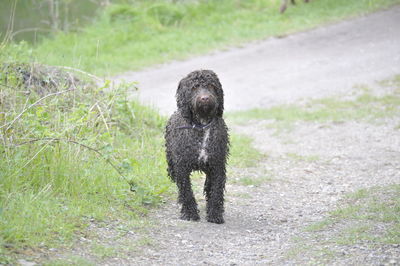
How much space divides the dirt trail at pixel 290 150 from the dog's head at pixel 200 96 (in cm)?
127

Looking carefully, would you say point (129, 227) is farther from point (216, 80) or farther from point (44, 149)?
point (216, 80)

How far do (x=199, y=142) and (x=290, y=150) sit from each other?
4.31 metres

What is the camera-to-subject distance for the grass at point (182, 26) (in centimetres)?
1649

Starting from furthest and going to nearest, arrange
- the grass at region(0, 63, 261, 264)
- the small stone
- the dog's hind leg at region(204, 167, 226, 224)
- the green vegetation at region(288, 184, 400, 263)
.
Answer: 1. the dog's hind leg at region(204, 167, 226, 224)
2. the green vegetation at region(288, 184, 400, 263)
3. the grass at region(0, 63, 261, 264)
4. the small stone

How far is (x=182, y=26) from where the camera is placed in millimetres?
18766

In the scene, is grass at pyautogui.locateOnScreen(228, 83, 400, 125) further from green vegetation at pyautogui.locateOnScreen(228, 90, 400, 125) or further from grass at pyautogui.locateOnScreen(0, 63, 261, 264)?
grass at pyautogui.locateOnScreen(0, 63, 261, 264)

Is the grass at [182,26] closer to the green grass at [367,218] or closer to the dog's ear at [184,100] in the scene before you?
the dog's ear at [184,100]

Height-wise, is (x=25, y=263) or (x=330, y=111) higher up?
(x=330, y=111)

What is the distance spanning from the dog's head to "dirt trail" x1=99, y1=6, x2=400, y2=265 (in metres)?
1.27

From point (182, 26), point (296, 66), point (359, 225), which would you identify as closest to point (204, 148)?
point (359, 225)

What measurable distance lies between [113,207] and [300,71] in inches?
389

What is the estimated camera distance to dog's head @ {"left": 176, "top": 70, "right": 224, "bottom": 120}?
21.3 ft

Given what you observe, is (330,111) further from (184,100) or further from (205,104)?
(205,104)

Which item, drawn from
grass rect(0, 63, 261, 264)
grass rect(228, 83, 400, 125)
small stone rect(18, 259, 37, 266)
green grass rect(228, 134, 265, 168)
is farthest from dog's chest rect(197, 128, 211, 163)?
grass rect(228, 83, 400, 125)
